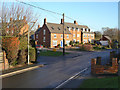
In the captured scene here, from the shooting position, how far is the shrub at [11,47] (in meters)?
14.0

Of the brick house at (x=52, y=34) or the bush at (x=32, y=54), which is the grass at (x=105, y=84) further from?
the brick house at (x=52, y=34)

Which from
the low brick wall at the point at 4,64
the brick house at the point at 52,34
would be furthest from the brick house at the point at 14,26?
the brick house at the point at 52,34

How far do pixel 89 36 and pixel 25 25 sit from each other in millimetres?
51034

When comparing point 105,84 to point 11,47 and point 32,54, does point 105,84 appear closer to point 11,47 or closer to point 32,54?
point 11,47

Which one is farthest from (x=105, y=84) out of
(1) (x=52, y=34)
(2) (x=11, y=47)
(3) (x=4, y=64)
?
(1) (x=52, y=34)

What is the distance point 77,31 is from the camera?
62719 millimetres

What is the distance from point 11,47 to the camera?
14.2 meters

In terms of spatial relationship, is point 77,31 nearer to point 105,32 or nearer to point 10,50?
point 105,32

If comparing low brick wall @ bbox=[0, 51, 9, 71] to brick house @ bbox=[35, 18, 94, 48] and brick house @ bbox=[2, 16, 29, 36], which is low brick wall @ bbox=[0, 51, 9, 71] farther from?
brick house @ bbox=[35, 18, 94, 48]

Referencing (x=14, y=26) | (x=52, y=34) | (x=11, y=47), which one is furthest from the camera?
(x=52, y=34)

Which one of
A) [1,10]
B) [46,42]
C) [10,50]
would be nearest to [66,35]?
[46,42]

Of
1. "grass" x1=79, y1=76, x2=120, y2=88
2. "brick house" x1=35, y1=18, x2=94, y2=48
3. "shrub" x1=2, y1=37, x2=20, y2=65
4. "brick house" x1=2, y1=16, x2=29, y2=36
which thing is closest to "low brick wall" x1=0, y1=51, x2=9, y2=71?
"shrub" x1=2, y1=37, x2=20, y2=65

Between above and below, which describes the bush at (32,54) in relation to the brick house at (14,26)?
below

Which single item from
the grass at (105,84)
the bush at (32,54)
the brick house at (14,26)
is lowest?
the grass at (105,84)
